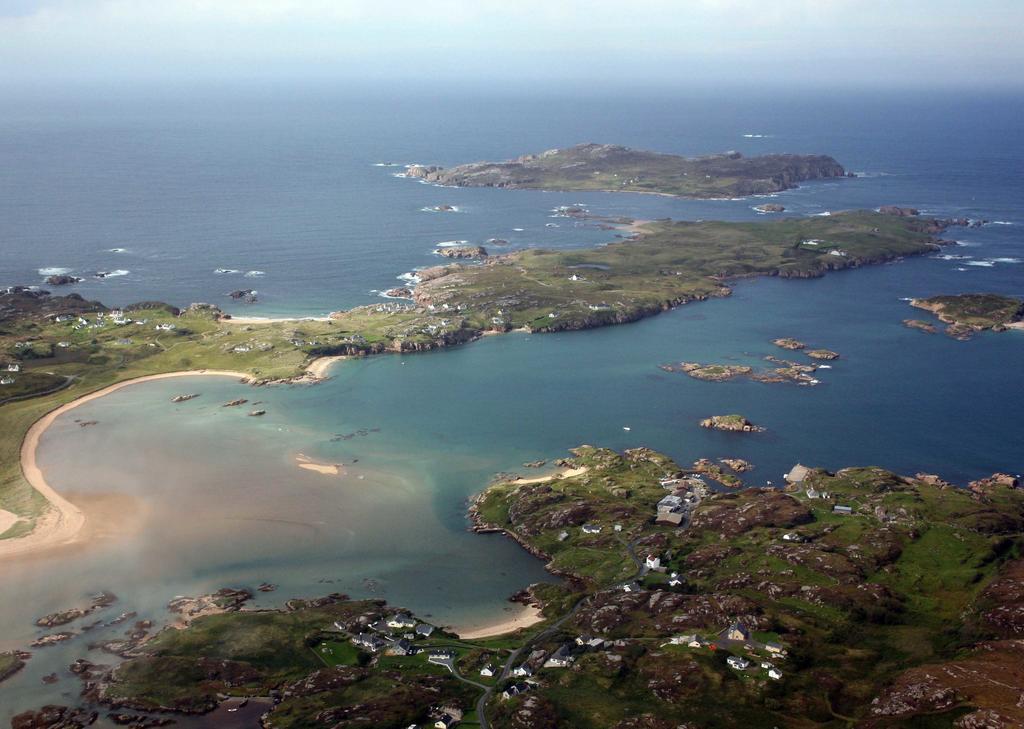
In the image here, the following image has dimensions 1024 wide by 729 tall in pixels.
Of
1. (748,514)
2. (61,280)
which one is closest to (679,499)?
(748,514)

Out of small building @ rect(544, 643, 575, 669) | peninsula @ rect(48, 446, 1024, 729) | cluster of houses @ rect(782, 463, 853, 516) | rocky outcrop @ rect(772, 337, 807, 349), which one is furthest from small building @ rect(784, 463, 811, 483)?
rocky outcrop @ rect(772, 337, 807, 349)

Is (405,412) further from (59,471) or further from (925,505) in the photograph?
(925,505)

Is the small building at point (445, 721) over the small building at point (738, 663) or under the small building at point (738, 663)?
under

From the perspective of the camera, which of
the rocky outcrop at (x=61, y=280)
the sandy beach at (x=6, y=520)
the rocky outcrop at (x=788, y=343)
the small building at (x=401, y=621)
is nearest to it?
the small building at (x=401, y=621)

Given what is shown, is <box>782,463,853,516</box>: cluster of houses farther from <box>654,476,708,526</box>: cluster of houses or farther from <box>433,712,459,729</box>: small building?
<box>433,712,459,729</box>: small building

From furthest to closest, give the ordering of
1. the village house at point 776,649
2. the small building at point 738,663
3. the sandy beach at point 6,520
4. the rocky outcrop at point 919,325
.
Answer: the rocky outcrop at point 919,325 < the sandy beach at point 6,520 < the village house at point 776,649 < the small building at point 738,663

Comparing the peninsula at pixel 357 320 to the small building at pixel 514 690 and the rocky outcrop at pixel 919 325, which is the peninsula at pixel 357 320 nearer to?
the rocky outcrop at pixel 919 325

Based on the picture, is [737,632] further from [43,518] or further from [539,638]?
[43,518]

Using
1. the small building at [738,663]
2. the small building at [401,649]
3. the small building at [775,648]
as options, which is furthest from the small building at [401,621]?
the small building at [775,648]
